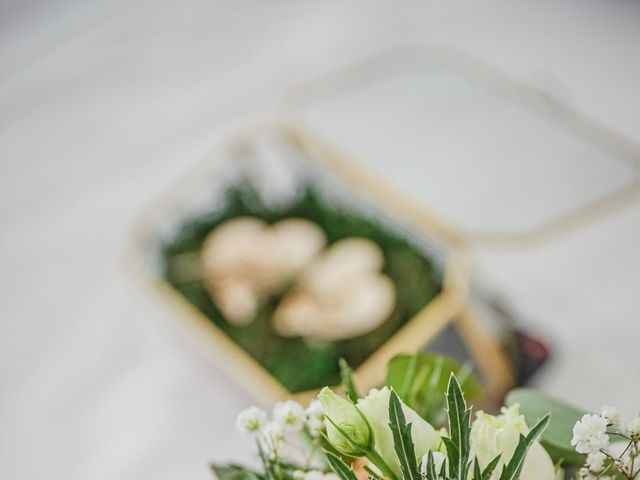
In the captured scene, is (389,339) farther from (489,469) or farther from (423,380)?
(489,469)

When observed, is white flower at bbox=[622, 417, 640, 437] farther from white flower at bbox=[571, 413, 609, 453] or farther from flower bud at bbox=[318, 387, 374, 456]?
flower bud at bbox=[318, 387, 374, 456]

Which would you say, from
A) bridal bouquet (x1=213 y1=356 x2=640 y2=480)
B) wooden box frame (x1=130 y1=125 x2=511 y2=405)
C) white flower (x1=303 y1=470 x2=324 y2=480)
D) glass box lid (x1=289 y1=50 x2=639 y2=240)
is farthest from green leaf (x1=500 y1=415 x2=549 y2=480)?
glass box lid (x1=289 y1=50 x2=639 y2=240)

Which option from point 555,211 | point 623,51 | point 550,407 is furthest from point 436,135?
point 550,407

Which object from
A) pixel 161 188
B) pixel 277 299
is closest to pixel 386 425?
pixel 277 299

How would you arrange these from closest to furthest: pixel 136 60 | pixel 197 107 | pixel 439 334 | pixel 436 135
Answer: pixel 439 334 < pixel 436 135 < pixel 197 107 < pixel 136 60

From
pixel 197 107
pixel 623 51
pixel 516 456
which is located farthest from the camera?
pixel 197 107

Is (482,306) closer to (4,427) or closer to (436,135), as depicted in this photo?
(436,135)

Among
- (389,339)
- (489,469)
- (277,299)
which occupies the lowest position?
(389,339)
